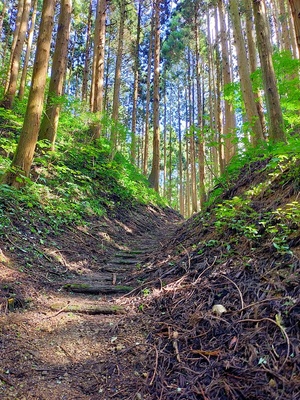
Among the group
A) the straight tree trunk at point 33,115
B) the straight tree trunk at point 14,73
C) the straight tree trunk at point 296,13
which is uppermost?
the straight tree trunk at point 14,73

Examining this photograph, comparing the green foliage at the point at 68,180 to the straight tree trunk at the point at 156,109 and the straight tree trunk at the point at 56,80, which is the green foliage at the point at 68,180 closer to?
the straight tree trunk at the point at 56,80

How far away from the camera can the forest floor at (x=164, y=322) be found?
199 centimetres

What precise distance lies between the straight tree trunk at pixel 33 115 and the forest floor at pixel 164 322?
1243 millimetres

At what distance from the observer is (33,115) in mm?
5441

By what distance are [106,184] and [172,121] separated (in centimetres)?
2496

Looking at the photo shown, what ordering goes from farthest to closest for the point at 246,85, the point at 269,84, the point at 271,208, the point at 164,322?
the point at 246,85 < the point at 269,84 < the point at 271,208 < the point at 164,322

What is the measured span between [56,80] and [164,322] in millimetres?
6644

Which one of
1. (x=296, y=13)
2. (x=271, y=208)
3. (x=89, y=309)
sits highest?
(x=296, y=13)

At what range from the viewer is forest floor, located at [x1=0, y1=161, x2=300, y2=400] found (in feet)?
6.53

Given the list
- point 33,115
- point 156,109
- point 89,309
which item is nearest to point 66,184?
point 33,115

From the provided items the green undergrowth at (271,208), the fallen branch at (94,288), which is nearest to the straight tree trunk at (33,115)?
the fallen branch at (94,288)

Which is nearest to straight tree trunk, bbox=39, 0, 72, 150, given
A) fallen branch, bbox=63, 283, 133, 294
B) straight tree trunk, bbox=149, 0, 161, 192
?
fallen branch, bbox=63, 283, 133, 294

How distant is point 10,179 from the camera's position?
5.22m

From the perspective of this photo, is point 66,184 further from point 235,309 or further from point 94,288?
point 235,309
